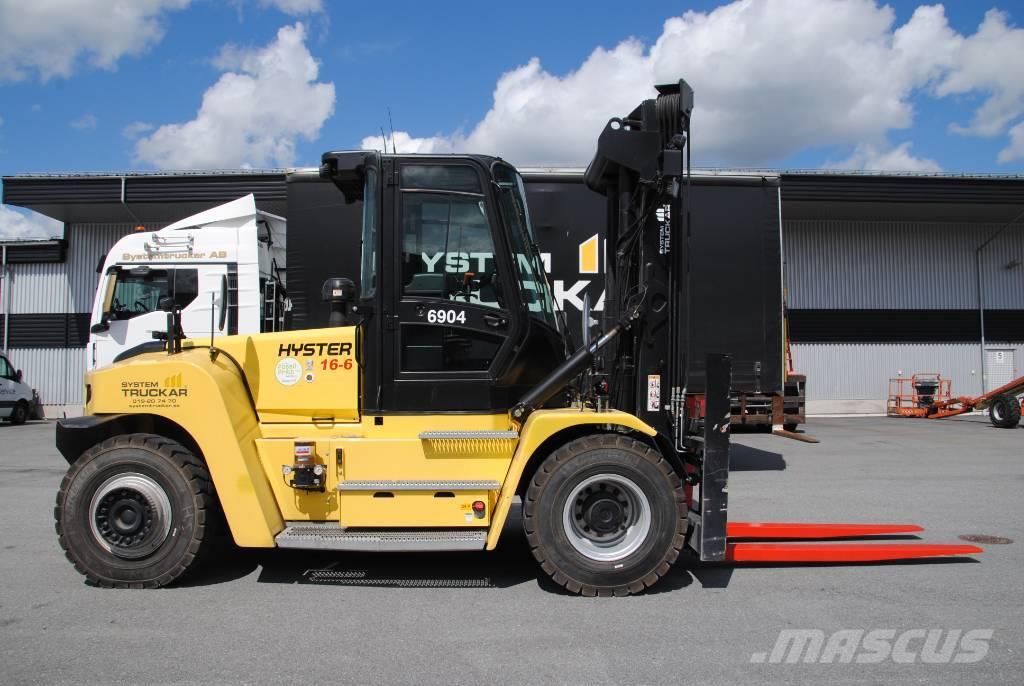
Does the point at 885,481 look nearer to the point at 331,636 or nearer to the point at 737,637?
the point at 737,637

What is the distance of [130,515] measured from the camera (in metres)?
5.07

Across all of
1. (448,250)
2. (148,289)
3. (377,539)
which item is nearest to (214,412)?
(377,539)

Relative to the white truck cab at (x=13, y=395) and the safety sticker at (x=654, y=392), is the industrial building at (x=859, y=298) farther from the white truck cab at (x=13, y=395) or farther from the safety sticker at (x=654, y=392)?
the safety sticker at (x=654, y=392)

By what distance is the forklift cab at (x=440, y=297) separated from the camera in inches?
205

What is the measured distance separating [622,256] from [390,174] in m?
2.04

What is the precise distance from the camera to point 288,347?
5430 mm

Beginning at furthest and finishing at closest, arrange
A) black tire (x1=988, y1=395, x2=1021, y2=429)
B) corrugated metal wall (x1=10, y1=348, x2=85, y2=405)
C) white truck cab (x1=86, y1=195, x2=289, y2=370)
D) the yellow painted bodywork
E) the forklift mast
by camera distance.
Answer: corrugated metal wall (x1=10, y1=348, x2=85, y2=405)
black tire (x1=988, y1=395, x2=1021, y2=429)
white truck cab (x1=86, y1=195, x2=289, y2=370)
the forklift mast
the yellow painted bodywork

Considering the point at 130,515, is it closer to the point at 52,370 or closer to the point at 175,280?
the point at 175,280

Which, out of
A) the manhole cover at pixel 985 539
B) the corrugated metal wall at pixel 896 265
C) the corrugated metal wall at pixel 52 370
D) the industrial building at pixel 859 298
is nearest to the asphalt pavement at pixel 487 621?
the manhole cover at pixel 985 539

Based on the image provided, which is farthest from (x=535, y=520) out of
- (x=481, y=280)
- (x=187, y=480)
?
(x=187, y=480)

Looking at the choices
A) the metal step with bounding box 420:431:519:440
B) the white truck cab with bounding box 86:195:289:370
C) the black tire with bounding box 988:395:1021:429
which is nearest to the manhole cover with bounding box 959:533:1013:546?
the metal step with bounding box 420:431:519:440

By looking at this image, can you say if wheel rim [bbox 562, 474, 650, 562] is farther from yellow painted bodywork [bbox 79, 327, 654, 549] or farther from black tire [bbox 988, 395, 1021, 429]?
black tire [bbox 988, 395, 1021, 429]

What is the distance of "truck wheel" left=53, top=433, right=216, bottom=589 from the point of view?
5.04 m

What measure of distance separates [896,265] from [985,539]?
61.2 ft
